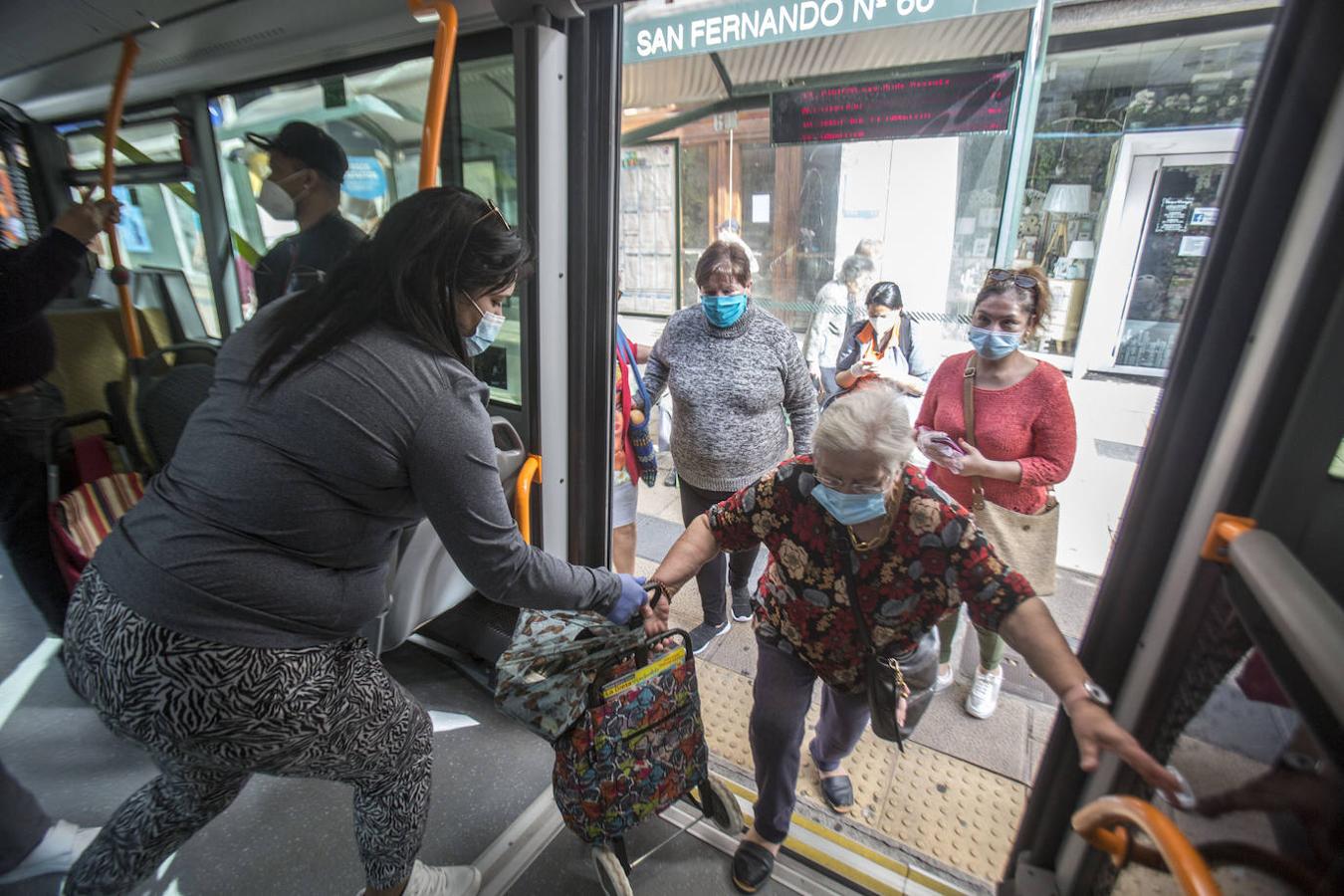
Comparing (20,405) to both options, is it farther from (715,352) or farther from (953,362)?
(953,362)

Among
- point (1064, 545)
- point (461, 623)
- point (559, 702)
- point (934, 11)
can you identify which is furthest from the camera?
point (1064, 545)

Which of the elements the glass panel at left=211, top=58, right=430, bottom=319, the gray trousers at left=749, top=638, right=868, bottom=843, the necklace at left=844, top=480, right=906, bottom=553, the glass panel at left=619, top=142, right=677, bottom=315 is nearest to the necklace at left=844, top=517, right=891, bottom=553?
the necklace at left=844, top=480, right=906, bottom=553

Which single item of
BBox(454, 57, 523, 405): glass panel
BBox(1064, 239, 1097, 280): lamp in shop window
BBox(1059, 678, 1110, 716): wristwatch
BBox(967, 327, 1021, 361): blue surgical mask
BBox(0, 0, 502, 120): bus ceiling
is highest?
BBox(0, 0, 502, 120): bus ceiling

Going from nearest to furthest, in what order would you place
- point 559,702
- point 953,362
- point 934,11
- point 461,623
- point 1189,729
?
point 1189,729, point 559,702, point 953,362, point 461,623, point 934,11

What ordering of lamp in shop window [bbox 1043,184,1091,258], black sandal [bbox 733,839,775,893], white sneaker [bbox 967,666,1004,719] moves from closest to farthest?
black sandal [bbox 733,839,775,893]
white sneaker [bbox 967,666,1004,719]
lamp in shop window [bbox 1043,184,1091,258]

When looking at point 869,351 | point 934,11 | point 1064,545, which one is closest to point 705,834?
point 869,351

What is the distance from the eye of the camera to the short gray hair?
1.32 metres

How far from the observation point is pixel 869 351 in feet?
10.5

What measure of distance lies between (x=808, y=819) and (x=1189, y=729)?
1243 millimetres

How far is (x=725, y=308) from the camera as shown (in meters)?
2.31

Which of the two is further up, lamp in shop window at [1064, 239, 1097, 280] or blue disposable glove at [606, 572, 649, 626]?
lamp in shop window at [1064, 239, 1097, 280]

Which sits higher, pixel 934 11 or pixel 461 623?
pixel 934 11

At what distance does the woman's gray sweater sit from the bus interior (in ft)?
1.24

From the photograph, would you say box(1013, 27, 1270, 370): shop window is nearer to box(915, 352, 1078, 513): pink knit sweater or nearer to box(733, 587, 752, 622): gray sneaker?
box(915, 352, 1078, 513): pink knit sweater
